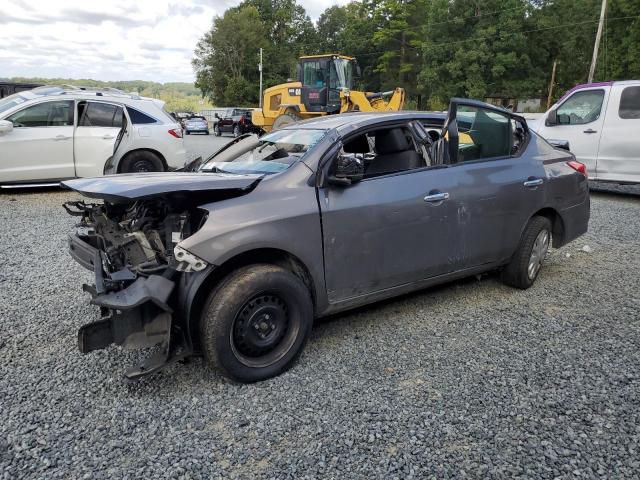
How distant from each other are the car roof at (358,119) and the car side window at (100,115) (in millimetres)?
5959

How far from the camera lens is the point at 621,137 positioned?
9.25m

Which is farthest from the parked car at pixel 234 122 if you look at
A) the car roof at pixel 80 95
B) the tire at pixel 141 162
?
the tire at pixel 141 162

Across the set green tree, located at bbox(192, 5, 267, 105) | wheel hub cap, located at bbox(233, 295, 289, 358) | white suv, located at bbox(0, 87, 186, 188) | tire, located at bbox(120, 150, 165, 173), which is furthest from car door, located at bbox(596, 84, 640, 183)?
green tree, located at bbox(192, 5, 267, 105)

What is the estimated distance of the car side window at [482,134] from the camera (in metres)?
4.28

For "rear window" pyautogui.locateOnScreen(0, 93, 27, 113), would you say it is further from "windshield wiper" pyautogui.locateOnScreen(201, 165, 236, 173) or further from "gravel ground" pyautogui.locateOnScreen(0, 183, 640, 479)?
"windshield wiper" pyautogui.locateOnScreen(201, 165, 236, 173)

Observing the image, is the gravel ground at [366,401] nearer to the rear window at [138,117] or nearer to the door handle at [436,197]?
the door handle at [436,197]

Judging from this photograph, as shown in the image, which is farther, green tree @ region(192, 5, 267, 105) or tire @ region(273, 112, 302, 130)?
green tree @ region(192, 5, 267, 105)

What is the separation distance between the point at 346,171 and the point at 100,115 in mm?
6969

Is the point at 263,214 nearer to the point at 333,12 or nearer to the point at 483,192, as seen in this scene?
the point at 483,192

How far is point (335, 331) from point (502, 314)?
1.42 m

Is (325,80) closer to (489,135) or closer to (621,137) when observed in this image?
(621,137)

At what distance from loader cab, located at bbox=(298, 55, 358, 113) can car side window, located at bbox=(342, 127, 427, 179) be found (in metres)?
14.6

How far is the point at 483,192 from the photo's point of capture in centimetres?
414

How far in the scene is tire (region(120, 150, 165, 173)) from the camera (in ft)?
29.5
